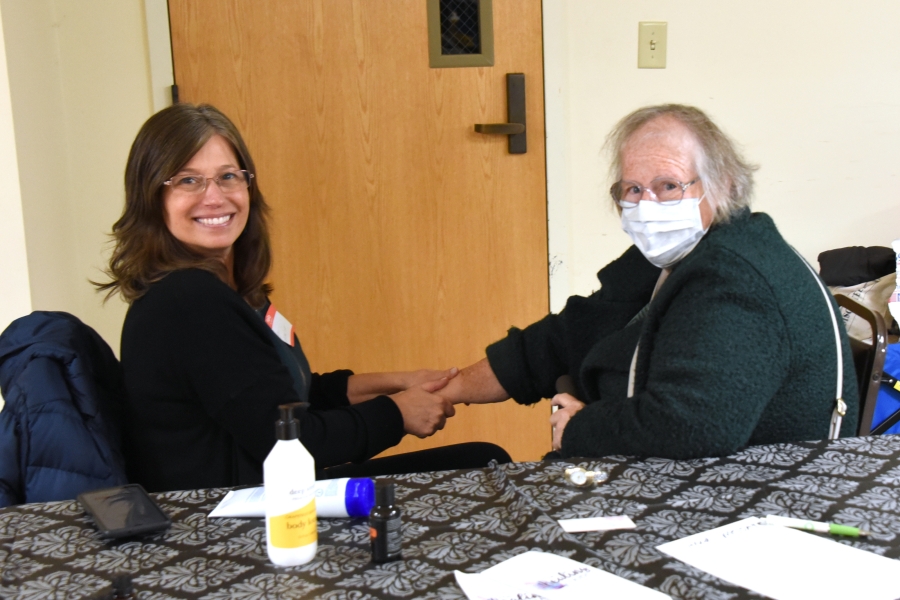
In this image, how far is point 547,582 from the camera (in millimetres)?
829

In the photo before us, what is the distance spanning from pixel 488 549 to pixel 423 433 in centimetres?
81

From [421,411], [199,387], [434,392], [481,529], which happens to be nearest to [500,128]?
[434,392]

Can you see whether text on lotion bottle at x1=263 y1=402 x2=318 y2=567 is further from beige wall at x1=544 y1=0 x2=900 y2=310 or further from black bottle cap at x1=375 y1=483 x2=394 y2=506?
beige wall at x1=544 y1=0 x2=900 y2=310

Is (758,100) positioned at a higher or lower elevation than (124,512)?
higher

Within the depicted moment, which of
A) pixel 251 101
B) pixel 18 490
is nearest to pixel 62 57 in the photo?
pixel 251 101

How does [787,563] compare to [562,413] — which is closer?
[787,563]

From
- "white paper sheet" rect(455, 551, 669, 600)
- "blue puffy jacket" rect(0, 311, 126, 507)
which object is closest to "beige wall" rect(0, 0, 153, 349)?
"blue puffy jacket" rect(0, 311, 126, 507)

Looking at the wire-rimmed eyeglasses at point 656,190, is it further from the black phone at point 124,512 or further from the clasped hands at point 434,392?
the black phone at point 124,512

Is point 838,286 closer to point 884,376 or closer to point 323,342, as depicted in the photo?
point 884,376

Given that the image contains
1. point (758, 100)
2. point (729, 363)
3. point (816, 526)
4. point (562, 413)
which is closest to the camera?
point (816, 526)

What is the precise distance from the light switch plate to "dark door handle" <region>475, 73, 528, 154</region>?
41cm

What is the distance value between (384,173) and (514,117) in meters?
0.46

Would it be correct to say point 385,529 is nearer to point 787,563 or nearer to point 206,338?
point 787,563

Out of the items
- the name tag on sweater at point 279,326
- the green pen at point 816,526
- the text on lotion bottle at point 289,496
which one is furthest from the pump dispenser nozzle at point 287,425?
the name tag on sweater at point 279,326
